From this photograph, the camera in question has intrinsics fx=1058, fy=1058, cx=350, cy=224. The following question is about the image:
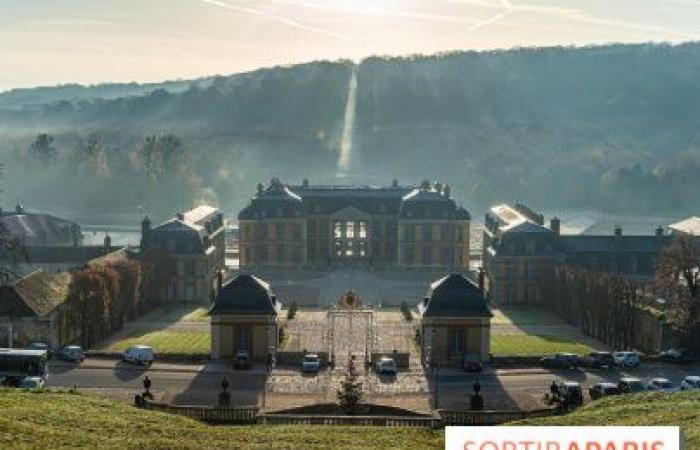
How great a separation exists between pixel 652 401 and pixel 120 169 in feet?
529

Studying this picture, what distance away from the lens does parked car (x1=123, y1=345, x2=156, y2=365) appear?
6381 centimetres

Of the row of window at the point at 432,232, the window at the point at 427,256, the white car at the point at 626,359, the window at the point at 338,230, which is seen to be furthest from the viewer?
the window at the point at 338,230

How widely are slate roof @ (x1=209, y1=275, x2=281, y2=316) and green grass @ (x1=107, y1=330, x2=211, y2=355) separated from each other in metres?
3.37

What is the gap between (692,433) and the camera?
3506cm

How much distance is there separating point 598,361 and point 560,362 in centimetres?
255

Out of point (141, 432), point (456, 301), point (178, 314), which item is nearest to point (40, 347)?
point (178, 314)

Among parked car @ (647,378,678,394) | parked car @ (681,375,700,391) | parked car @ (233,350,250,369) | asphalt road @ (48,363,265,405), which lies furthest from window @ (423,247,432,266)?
parked car @ (647,378,678,394)

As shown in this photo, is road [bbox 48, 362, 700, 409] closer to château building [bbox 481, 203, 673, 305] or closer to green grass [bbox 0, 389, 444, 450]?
green grass [bbox 0, 389, 444, 450]

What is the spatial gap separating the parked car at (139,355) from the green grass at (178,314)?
57.0ft

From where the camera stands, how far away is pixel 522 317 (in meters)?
86.8

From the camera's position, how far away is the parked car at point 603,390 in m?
55.5

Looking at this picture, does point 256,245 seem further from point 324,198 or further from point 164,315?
point 164,315

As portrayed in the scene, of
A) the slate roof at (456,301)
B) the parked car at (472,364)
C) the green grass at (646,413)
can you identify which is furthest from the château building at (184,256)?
the green grass at (646,413)

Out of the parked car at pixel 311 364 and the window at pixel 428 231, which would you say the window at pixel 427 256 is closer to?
the window at pixel 428 231
